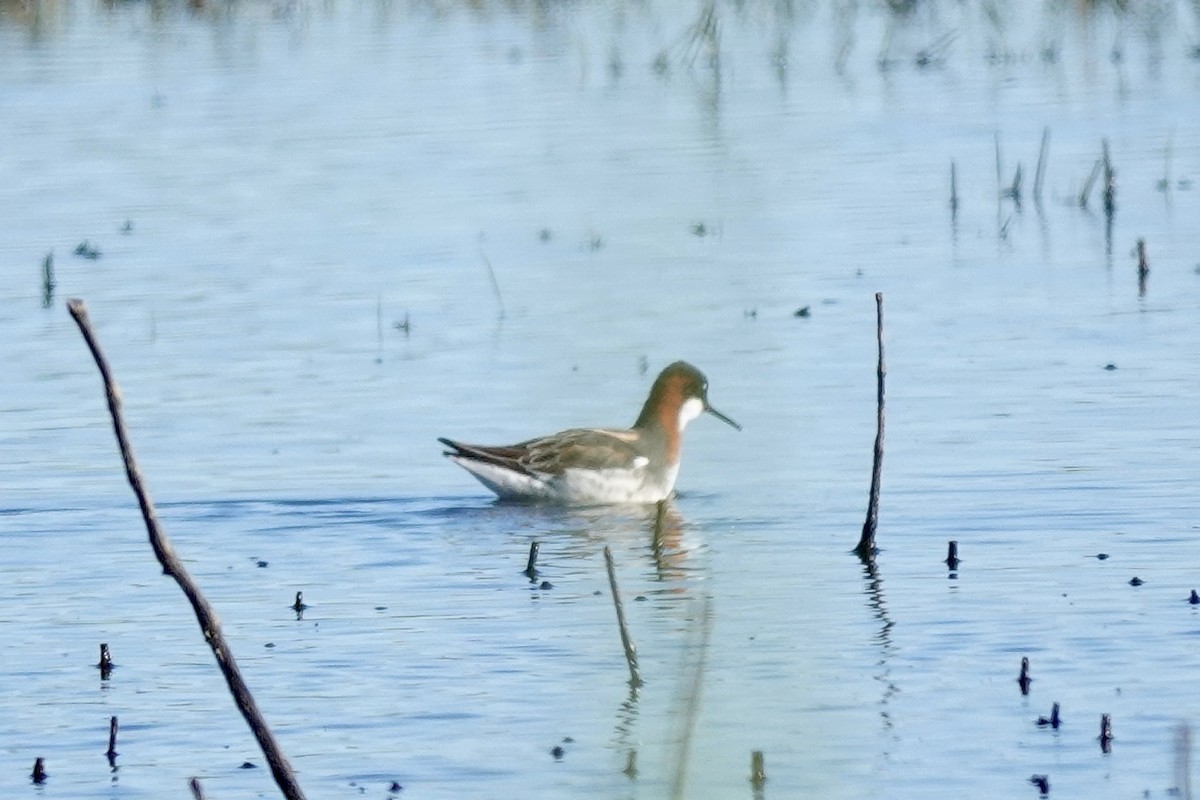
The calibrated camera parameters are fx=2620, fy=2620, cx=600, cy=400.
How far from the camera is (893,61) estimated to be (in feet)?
93.7

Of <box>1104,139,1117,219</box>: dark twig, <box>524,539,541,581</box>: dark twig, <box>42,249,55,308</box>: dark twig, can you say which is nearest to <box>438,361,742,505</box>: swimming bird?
<box>524,539,541,581</box>: dark twig

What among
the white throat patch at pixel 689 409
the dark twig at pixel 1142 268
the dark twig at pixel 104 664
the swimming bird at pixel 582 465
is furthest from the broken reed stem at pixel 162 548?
the dark twig at pixel 1142 268

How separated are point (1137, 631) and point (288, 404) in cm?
606

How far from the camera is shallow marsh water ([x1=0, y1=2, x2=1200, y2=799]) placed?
25.5 feet

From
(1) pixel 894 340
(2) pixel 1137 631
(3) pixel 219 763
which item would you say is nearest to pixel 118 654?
(3) pixel 219 763

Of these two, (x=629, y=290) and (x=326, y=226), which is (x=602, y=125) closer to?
(x=326, y=226)

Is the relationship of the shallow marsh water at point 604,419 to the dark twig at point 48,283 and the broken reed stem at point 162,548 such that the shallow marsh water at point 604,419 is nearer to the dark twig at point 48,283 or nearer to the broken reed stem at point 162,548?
the dark twig at point 48,283

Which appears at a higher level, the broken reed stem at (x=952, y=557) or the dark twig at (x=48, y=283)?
the dark twig at (x=48, y=283)

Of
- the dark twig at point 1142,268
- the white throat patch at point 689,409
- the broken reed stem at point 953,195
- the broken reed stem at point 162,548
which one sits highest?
the broken reed stem at point 162,548

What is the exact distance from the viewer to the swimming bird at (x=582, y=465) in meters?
11.5

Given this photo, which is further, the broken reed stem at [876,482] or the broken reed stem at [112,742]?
the broken reed stem at [876,482]

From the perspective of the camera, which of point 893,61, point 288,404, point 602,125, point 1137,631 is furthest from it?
point 893,61

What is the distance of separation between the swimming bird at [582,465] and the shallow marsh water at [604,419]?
0.14 metres

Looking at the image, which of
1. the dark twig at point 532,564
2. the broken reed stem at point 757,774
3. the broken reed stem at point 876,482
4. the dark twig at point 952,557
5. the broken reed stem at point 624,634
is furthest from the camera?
the dark twig at point 532,564
